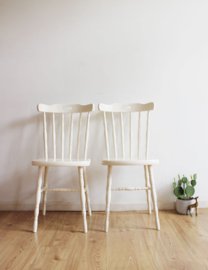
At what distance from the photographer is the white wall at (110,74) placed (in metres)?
1.82

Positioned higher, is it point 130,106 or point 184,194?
point 130,106

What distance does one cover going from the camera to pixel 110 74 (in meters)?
1.83

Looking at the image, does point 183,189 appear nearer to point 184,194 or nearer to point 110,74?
point 184,194

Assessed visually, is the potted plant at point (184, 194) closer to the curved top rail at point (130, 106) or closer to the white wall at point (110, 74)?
the white wall at point (110, 74)

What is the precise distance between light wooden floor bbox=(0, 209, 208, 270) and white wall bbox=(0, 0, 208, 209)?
0.96 feet

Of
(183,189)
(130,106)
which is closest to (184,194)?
(183,189)

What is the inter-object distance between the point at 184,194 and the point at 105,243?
81 cm

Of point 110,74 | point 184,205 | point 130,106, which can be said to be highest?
point 110,74

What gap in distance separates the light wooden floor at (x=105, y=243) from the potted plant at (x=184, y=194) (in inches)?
2.6

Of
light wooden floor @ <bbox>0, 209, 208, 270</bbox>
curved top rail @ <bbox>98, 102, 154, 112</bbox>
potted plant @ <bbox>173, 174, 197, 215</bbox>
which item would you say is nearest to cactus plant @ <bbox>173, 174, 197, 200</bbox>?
potted plant @ <bbox>173, 174, 197, 215</bbox>

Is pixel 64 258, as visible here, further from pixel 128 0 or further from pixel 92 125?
pixel 128 0

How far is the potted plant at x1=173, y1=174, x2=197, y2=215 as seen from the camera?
167 centimetres

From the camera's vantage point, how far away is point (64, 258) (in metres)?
1.06

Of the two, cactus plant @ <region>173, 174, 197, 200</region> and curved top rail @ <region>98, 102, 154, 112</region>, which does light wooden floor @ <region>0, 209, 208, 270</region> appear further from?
curved top rail @ <region>98, 102, 154, 112</region>
